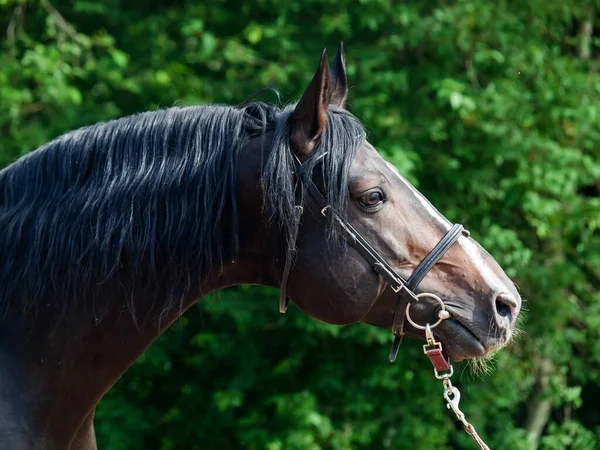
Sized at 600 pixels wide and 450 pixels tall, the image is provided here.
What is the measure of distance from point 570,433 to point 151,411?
2.81 meters

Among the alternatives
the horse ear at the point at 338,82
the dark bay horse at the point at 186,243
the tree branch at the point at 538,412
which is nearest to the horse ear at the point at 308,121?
the dark bay horse at the point at 186,243

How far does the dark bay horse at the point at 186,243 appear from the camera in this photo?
83.7 inches

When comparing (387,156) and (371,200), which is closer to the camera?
(371,200)

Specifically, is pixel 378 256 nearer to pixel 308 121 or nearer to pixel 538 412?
pixel 308 121

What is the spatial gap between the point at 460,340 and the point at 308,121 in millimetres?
744

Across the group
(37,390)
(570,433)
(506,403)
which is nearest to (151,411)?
(506,403)

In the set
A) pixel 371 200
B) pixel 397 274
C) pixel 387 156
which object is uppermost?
pixel 371 200

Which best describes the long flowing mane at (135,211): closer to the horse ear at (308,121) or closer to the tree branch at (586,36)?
the horse ear at (308,121)

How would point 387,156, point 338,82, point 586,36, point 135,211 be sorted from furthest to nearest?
point 586,36
point 387,156
point 338,82
point 135,211

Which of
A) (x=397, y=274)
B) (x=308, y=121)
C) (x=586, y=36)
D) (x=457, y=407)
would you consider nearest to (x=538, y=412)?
(x=586, y=36)

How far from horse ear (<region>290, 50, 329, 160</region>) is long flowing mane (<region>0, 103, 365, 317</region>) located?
0.03 meters

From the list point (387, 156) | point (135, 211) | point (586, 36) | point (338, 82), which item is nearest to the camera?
point (135, 211)

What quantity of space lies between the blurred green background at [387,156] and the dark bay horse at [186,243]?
2.49 meters

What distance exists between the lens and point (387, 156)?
4.63 metres
